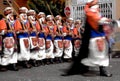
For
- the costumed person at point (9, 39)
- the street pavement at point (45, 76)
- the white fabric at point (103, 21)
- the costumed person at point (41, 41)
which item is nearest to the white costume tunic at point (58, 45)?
the costumed person at point (41, 41)

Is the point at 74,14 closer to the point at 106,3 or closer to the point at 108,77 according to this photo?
the point at 106,3

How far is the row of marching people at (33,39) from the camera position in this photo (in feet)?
44.0

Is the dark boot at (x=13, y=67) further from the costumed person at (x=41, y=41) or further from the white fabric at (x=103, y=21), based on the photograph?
the white fabric at (x=103, y=21)

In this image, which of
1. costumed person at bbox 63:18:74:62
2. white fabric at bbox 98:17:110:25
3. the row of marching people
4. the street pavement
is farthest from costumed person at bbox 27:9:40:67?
white fabric at bbox 98:17:110:25

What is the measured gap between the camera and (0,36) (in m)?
13.3

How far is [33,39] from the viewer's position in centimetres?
1424

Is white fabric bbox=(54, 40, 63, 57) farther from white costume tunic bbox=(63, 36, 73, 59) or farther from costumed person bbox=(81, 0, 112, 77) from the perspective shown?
costumed person bbox=(81, 0, 112, 77)

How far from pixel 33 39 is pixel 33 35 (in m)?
0.12

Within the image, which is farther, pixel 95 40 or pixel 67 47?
pixel 67 47

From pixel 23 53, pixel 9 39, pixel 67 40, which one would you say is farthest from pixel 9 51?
pixel 67 40

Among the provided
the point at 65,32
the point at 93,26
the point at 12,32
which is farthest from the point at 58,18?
the point at 93,26

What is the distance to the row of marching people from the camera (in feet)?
44.0

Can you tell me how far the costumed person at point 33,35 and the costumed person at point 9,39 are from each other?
723 millimetres

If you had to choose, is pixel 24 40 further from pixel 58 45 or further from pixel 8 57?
pixel 58 45
